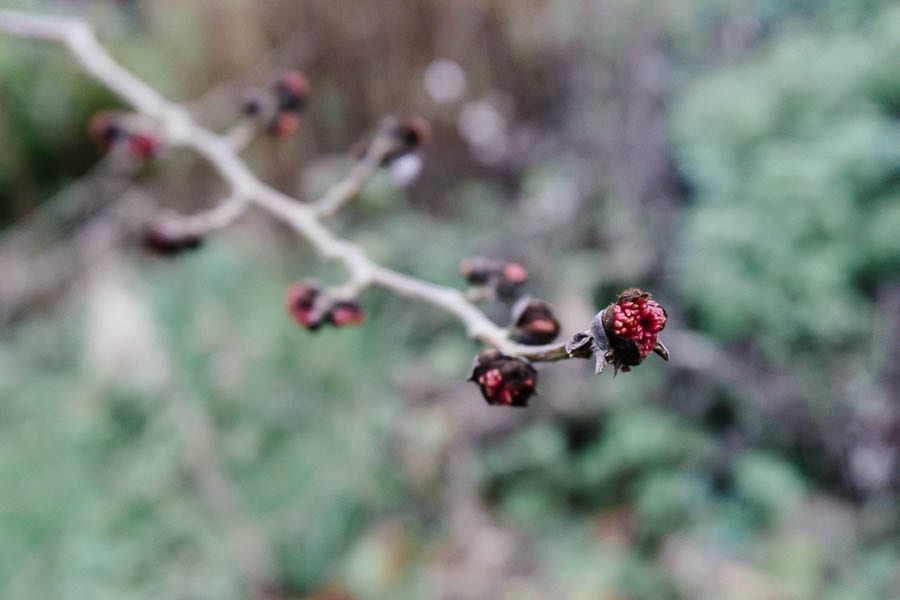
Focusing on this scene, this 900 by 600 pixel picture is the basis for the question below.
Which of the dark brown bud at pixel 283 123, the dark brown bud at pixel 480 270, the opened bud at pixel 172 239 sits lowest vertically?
the dark brown bud at pixel 480 270

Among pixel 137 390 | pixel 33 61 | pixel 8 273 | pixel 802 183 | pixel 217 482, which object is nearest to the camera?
pixel 802 183

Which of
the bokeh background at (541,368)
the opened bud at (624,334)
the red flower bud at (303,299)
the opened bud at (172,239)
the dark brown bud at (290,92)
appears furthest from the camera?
the bokeh background at (541,368)

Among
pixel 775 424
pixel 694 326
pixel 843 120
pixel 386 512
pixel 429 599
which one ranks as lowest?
pixel 429 599

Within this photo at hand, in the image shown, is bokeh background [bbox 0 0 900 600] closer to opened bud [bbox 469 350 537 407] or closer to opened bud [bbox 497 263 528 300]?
opened bud [bbox 497 263 528 300]

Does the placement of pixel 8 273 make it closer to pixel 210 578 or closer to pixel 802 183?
pixel 210 578

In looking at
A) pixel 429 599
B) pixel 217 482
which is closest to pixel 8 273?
pixel 217 482

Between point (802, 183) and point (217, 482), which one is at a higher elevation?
point (802, 183)

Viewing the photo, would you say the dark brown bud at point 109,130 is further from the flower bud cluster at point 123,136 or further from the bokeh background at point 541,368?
the bokeh background at point 541,368

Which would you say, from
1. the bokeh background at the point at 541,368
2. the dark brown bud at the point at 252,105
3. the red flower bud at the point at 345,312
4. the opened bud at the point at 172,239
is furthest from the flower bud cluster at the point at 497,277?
the bokeh background at the point at 541,368
